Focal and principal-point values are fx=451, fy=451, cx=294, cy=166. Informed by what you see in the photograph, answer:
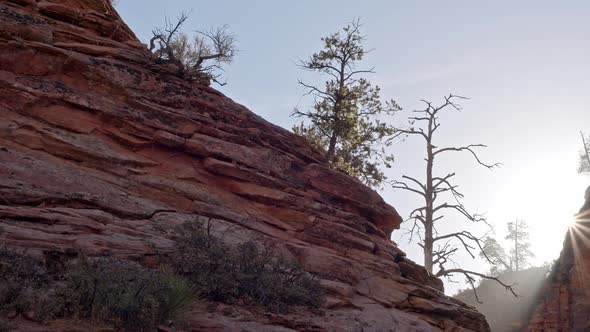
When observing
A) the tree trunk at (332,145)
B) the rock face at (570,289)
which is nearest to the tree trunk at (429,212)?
the tree trunk at (332,145)

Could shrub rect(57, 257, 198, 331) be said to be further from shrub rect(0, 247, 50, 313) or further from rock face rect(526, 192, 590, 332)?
rock face rect(526, 192, 590, 332)

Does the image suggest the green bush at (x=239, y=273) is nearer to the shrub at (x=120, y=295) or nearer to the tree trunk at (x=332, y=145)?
the shrub at (x=120, y=295)

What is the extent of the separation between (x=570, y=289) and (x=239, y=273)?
2130 cm

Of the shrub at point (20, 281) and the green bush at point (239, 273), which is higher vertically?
the green bush at point (239, 273)

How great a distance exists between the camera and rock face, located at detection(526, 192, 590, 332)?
850 inches

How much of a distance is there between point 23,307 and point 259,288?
3844 mm

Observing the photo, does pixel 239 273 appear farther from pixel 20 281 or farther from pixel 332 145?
pixel 332 145

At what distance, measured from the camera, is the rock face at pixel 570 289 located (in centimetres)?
2159

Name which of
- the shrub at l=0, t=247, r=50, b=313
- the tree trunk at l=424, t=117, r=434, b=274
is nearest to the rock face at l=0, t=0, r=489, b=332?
the shrub at l=0, t=247, r=50, b=313

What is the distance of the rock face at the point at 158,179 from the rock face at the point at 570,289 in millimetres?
12437

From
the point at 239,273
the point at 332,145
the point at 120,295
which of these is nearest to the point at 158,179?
the point at 239,273

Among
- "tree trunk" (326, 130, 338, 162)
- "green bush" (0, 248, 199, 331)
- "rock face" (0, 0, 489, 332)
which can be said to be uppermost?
"tree trunk" (326, 130, 338, 162)

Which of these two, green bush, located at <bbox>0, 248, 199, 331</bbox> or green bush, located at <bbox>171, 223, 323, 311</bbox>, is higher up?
green bush, located at <bbox>171, 223, 323, 311</bbox>

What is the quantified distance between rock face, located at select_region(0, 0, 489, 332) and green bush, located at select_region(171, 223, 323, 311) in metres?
0.37
